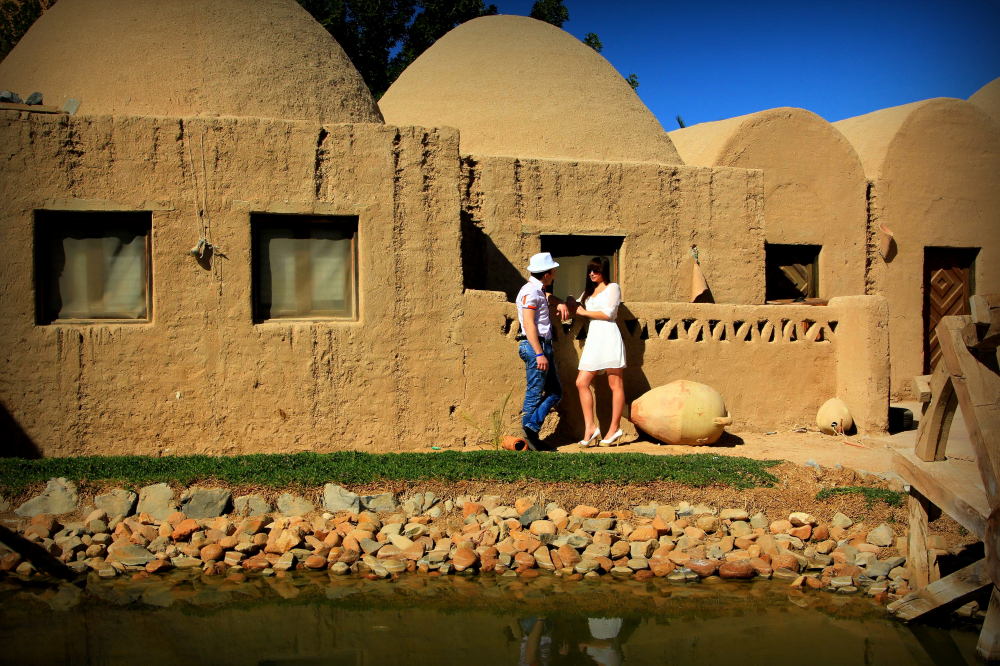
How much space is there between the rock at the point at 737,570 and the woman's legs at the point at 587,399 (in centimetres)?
220

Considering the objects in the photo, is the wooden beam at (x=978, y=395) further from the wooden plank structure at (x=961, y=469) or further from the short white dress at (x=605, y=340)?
the short white dress at (x=605, y=340)

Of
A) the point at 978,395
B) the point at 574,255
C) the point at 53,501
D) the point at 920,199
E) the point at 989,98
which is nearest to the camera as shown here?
the point at 978,395

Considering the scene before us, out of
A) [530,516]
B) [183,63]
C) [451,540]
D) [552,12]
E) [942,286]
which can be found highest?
[552,12]

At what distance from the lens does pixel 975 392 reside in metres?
3.88

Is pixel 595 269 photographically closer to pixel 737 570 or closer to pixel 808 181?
pixel 737 570

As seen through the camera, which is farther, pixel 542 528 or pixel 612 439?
pixel 612 439

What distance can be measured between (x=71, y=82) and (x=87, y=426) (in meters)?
3.30

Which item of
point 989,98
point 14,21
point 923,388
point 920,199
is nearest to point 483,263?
point 923,388

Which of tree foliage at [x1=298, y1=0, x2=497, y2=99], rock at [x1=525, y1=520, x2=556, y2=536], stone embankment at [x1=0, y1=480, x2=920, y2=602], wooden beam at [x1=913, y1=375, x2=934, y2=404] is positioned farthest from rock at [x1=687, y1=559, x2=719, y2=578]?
tree foliage at [x1=298, y1=0, x2=497, y2=99]

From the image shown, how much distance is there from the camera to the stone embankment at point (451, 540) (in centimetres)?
528

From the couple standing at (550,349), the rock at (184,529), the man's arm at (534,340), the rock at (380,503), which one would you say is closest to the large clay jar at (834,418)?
the couple standing at (550,349)

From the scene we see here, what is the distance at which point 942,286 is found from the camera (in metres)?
11.1

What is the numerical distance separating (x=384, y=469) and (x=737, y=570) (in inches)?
106

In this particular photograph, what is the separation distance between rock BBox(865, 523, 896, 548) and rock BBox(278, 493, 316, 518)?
4010 millimetres
